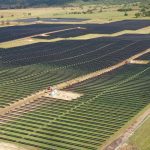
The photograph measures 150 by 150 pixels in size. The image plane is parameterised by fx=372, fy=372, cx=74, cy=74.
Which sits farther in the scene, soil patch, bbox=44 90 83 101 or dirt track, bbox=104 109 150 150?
soil patch, bbox=44 90 83 101

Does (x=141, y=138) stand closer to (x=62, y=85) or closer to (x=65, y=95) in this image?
(x=65, y=95)

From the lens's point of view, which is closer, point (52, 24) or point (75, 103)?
point (75, 103)

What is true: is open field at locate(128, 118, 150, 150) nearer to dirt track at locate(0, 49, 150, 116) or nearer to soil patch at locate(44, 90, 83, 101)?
soil patch at locate(44, 90, 83, 101)

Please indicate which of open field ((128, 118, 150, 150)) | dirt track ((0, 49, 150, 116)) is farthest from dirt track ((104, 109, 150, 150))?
dirt track ((0, 49, 150, 116))

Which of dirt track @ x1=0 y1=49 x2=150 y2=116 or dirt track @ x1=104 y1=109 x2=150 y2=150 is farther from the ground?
dirt track @ x1=0 y1=49 x2=150 y2=116

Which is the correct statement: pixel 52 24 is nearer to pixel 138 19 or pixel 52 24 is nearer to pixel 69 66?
pixel 138 19

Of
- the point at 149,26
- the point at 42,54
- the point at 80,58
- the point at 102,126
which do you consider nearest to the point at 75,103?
the point at 102,126

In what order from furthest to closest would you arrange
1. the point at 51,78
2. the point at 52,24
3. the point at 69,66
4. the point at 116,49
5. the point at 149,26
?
the point at 52,24 < the point at 149,26 < the point at 116,49 < the point at 69,66 < the point at 51,78

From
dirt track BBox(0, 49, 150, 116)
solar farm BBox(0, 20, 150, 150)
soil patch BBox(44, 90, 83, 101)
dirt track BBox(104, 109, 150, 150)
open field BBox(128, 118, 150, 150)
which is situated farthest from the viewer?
soil patch BBox(44, 90, 83, 101)
